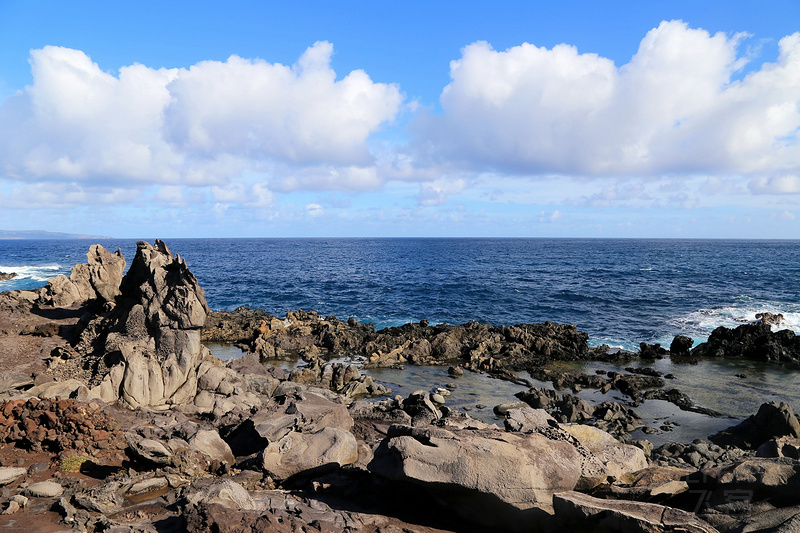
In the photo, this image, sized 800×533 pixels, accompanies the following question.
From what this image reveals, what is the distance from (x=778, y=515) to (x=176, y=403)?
1970 centimetres

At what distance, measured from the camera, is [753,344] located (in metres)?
33.0

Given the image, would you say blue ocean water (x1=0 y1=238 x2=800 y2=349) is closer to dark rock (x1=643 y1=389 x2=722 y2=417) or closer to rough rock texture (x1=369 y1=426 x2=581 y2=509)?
dark rock (x1=643 y1=389 x2=722 y2=417)

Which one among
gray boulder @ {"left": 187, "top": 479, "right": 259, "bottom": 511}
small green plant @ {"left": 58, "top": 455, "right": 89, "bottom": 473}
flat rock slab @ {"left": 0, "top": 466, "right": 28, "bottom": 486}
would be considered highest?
gray boulder @ {"left": 187, "top": 479, "right": 259, "bottom": 511}

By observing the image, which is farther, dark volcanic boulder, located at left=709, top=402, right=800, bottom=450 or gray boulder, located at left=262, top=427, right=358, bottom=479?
dark volcanic boulder, located at left=709, top=402, right=800, bottom=450

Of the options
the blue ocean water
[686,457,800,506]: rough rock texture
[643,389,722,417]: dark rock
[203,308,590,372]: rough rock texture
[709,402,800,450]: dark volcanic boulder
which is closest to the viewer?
[686,457,800,506]: rough rock texture

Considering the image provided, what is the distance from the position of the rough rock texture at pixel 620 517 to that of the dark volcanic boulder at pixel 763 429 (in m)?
14.5

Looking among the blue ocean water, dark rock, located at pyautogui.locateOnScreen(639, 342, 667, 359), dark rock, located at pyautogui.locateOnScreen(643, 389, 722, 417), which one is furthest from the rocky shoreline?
the blue ocean water

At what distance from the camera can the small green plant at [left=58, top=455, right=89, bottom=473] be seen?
38.8 ft

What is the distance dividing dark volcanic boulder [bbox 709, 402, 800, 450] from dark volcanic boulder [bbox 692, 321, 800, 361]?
15.8 meters

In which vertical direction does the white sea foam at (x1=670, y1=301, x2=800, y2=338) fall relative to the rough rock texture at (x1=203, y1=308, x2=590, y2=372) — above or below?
above

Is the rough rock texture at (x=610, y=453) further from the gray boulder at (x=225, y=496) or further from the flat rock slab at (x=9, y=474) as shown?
the flat rock slab at (x=9, y=474)

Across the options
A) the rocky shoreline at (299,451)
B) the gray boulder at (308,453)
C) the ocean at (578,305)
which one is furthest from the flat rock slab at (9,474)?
the ocean at (578,305)

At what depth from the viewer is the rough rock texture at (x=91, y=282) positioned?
31.8 metres

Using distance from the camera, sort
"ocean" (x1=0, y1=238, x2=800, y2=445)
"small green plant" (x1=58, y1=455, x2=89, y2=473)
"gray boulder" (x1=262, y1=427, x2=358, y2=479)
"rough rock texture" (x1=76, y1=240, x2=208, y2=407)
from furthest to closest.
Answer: "ocean" (x1=0, y1=238, x2=800, y2=445) → "rough rock texture" (x1=76, y1=240, x2=208, y2=407) → "gray boulder" (x1=262, y1=427, x2=358, y2=479) → "small green plant" (x1=58, y1=455, x2=89, y2=473)
